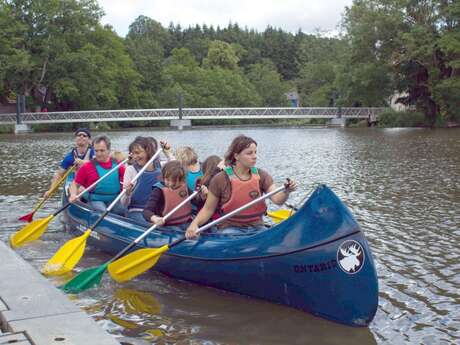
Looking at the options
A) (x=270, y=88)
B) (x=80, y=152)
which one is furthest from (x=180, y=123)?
(x=80, y=152)

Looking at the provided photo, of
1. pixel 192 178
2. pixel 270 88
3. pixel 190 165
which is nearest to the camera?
pixel 192 178

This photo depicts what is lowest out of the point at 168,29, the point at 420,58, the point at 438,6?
the point at 420,58

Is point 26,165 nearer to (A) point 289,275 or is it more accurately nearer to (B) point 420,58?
(A) point 289,275

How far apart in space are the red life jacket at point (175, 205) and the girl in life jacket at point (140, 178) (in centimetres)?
67

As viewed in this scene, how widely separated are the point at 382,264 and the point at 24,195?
27.5ft

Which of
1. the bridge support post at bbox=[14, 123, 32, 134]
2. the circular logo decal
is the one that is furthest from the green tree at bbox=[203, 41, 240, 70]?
the circular logo decal

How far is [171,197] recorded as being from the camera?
253 inches

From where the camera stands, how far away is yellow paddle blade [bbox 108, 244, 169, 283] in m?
5.83

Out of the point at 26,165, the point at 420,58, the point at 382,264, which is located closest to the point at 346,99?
the point at 420,58

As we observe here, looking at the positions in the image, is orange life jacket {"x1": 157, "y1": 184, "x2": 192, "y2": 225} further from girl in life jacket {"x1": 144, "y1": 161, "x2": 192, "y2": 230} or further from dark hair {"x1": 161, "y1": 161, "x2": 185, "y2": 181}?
dark hair {"x1": 161, "y1": 161, "x2": 185, "y2": 181}

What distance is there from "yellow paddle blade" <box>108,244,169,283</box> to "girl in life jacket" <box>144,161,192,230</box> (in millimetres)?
532

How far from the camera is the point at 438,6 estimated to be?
4203 cm

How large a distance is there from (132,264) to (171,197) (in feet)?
2.98

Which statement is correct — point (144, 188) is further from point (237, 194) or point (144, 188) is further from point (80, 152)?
point (80, 152)
